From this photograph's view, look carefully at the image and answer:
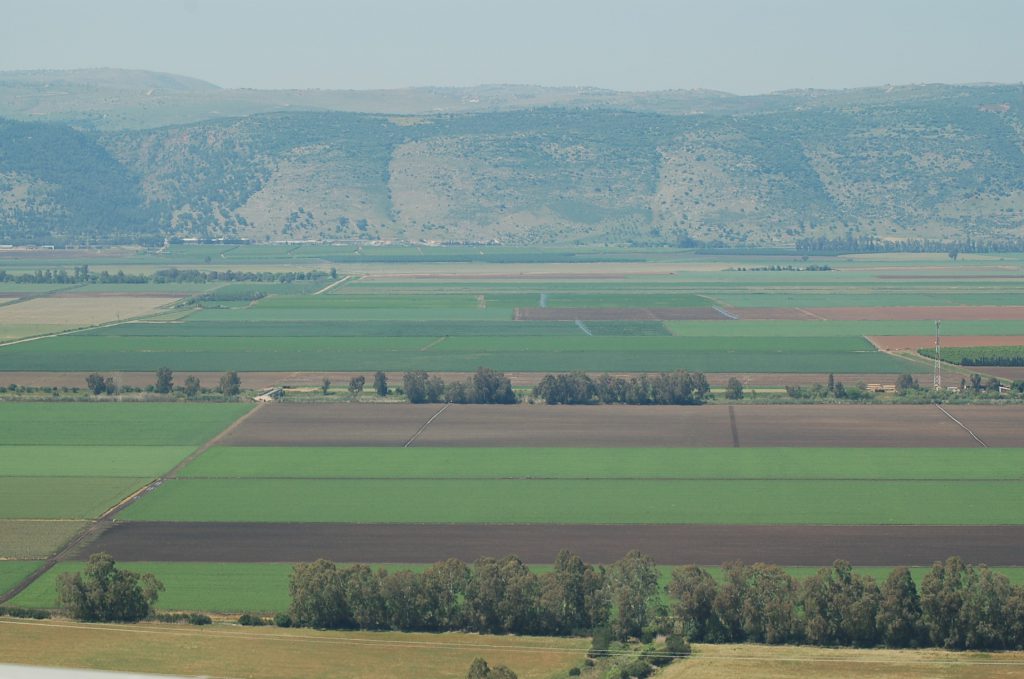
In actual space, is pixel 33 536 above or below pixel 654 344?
above

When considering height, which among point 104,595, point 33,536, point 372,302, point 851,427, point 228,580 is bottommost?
point 372,302

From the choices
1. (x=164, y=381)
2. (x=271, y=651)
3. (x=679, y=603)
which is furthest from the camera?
(x=164, y=381)

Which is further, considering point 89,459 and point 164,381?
point 164,381

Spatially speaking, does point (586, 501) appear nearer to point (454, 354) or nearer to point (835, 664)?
point (835, 664)

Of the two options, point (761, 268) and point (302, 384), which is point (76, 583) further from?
point (761, 268)

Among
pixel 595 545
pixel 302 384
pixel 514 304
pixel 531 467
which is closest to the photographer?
pixel 595 545

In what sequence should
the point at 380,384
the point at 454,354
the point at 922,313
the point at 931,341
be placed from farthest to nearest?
the point at 922,313, the point at 931,341, the point at 454,354, the point at 380,384

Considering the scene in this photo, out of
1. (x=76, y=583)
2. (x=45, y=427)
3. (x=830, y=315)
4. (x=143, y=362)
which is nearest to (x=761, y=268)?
(x=830, y=315)

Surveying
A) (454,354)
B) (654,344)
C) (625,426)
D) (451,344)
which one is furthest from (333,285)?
(625,426)
